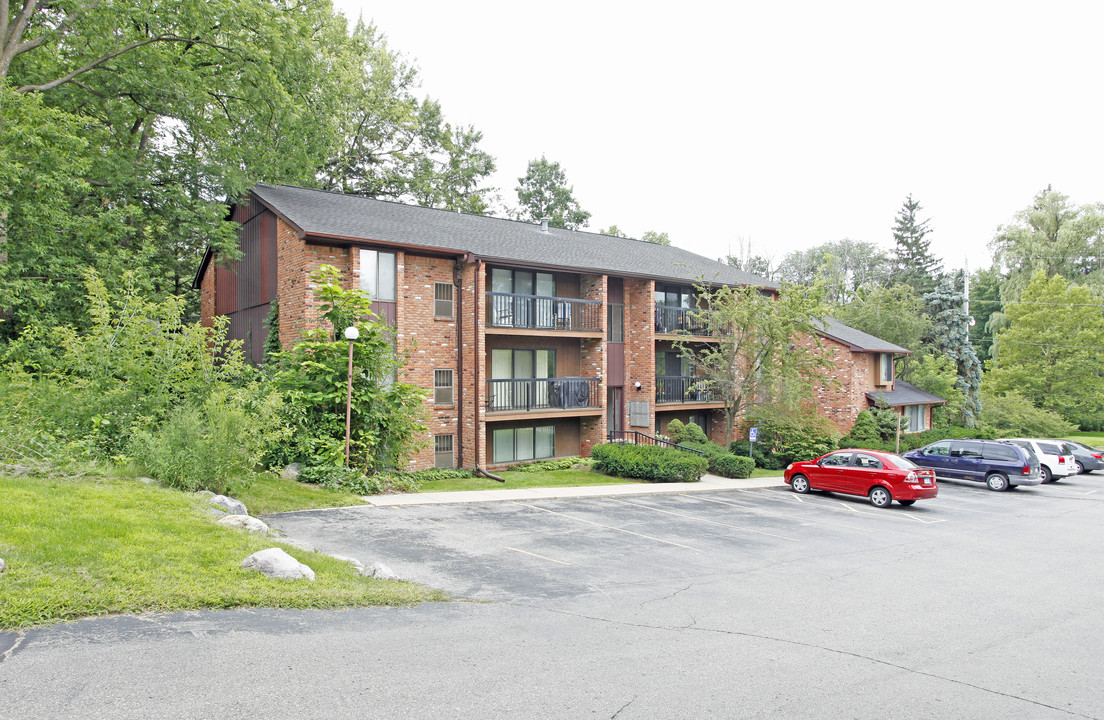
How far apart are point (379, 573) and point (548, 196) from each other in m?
45.1

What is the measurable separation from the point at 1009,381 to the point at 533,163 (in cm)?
3628

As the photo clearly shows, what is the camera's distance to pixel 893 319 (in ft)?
130

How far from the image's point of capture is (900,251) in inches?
2378

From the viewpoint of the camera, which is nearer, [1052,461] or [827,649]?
[827,649]

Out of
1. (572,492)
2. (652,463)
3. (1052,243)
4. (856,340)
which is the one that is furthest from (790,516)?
(1052,243)

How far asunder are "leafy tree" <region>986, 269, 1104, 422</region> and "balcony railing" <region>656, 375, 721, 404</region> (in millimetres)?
27617

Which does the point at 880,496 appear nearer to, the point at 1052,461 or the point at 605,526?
the point at 605,526

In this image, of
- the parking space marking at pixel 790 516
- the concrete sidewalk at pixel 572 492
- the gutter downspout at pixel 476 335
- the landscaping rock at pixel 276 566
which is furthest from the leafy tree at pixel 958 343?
the landscaping rock at pixel 276 566

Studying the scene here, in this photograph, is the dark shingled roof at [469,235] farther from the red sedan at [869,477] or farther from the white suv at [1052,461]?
the white suv at [1052,461]

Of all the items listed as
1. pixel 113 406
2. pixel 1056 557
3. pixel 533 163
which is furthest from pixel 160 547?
pixel 533 163

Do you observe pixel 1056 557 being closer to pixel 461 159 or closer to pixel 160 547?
pixel 160 547

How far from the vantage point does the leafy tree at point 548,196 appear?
5050cm

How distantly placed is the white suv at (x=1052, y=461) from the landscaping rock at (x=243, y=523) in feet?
86.6

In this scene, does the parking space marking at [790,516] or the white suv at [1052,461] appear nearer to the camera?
the parking space marking at [790,516]
